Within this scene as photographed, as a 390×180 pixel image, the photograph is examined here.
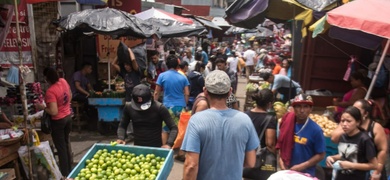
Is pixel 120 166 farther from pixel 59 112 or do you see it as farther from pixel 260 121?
pixel 59 112

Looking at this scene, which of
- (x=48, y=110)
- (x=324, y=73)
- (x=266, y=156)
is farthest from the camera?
(x=324, y=73)

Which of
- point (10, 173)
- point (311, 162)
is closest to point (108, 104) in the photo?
point (10, 173)

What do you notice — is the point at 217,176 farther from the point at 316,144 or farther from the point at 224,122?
the point at 316,144

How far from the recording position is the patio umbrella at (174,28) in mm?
9323

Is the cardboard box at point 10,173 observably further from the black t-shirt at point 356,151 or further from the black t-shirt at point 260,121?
the black t-shirt at point 356,151

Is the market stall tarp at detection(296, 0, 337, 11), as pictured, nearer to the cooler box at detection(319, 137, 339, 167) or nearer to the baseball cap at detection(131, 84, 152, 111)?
the cooler box at detection(319, 137, 339, 167)

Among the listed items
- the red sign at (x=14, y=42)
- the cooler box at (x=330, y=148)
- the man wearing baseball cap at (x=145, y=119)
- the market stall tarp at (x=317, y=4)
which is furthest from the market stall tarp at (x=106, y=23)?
the cooler box at (x=330, y=148)

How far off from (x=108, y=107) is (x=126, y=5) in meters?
4.24

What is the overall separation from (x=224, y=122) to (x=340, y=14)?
8.10 feet

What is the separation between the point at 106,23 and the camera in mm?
6855

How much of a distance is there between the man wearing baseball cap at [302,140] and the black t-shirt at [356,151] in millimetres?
237

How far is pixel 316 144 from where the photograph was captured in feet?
12.0

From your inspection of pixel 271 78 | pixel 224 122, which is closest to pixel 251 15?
pixel 271 78

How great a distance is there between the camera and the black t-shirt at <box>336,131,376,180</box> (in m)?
3.47
